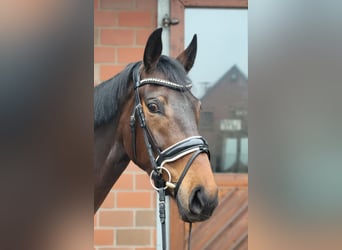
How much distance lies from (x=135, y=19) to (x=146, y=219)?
3.58 feet

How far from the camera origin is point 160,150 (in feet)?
4.73

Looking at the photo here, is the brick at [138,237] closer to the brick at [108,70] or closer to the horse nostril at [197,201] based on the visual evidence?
the brick at [108,70]

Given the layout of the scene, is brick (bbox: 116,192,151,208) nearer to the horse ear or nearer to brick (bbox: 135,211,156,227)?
brick (bbox: 135,211,156,227)

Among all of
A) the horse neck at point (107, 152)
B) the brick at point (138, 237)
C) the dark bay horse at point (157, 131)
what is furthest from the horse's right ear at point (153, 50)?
the brick at point (138, 237)

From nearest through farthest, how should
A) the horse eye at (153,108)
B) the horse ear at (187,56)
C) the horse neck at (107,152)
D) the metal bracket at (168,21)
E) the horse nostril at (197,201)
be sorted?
the horse nostril at (197,201), the horse eye at (153,108), the horse neck at (107,152), the horse ear at (187,56), the metal bracket at (168,21)

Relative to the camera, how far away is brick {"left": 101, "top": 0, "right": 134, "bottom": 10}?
240 centimetres

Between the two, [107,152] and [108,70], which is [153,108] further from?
[108,70]

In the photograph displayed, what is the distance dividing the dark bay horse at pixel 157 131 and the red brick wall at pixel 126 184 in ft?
2.62

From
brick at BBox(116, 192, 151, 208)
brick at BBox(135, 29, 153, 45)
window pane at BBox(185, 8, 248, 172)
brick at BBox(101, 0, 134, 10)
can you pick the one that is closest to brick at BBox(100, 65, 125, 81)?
brick at BBox(135, 29, 153, 45)

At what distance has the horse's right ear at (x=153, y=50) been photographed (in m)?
1.46
